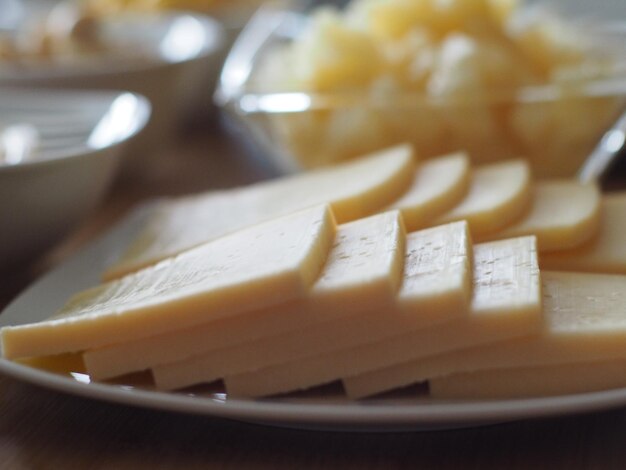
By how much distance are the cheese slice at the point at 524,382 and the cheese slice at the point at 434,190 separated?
30 cm

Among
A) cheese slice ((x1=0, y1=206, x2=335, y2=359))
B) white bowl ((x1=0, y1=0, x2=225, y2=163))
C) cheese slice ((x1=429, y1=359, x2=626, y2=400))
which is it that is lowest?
cheese slice ((x1=429, y1=359, x2=626, y2=400))

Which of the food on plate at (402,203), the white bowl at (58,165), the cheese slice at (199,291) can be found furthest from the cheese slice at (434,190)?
the white bowl at (58,165)

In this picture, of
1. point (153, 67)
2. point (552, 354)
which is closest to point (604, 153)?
point (552, 354)

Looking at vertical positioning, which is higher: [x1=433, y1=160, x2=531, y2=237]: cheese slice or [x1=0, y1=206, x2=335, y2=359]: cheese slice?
[x1=433, y1=160, x2=531, y2=237]: cheese slice

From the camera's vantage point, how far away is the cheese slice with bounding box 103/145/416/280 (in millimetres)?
1178

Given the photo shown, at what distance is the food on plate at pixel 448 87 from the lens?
4.69ft

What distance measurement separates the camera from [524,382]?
34.3 inches

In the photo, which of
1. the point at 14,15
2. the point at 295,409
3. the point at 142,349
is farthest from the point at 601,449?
the point at 14,15

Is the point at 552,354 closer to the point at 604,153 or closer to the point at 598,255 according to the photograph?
the point at 598,255

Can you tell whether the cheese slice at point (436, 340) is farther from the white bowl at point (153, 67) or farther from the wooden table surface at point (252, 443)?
the white bowl at point (153, 67)

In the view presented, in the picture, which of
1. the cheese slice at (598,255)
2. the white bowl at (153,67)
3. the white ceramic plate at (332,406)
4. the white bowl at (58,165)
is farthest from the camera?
the white bowl at (153,67)

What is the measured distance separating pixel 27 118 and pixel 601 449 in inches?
46.6

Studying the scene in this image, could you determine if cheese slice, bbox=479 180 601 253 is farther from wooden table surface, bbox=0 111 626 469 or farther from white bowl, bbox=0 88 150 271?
white bowl, bbox=0 88 150 271

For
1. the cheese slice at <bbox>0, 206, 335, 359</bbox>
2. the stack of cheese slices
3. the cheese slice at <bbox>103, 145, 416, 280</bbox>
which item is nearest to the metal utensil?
the cheese slice at <bbox>103, 145, 416, 280</bbox>
